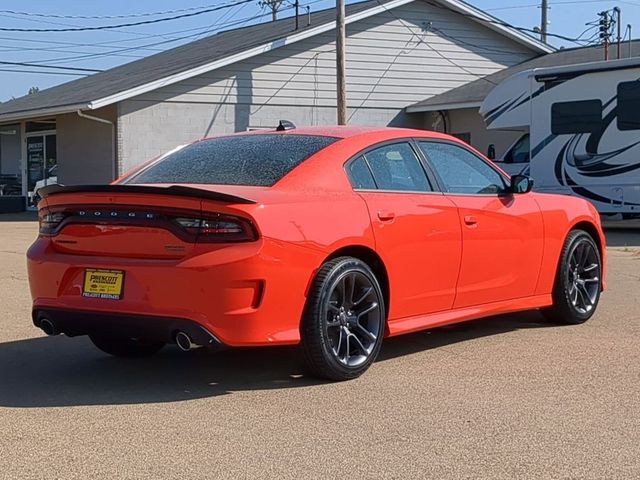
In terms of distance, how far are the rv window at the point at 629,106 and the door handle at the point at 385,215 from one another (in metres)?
13.2

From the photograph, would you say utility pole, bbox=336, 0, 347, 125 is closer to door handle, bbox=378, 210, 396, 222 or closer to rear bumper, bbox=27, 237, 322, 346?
door handle, bbox=378, 210, 396, 222

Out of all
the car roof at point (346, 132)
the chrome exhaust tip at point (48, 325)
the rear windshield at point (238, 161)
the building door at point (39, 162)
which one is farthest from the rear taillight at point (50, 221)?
the building door at point (39, 162)

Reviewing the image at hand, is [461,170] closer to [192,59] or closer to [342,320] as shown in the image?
[342,320]

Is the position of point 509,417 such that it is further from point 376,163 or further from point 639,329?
point 639,329

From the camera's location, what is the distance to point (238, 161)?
6.25 metres

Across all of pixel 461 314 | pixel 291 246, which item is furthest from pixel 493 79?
pixel 291 246

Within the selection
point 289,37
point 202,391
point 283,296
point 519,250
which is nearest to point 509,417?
point 283,296

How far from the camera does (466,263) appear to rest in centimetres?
674

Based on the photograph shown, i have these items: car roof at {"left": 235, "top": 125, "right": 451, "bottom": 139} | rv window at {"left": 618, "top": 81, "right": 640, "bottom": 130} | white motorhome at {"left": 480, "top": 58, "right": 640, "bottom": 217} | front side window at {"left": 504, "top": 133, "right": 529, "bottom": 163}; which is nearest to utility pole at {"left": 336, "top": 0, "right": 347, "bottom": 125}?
white motorhome at {"left": 480, "top": 58, "right": 640, "bottom": 217}

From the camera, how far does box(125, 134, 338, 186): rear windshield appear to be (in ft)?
19.7

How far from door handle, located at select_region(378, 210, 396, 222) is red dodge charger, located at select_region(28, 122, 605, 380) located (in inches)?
0.4

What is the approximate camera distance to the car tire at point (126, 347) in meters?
6.64

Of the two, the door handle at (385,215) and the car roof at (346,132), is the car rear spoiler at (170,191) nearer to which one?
the door handle at (385,215)

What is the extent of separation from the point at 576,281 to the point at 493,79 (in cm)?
2156
